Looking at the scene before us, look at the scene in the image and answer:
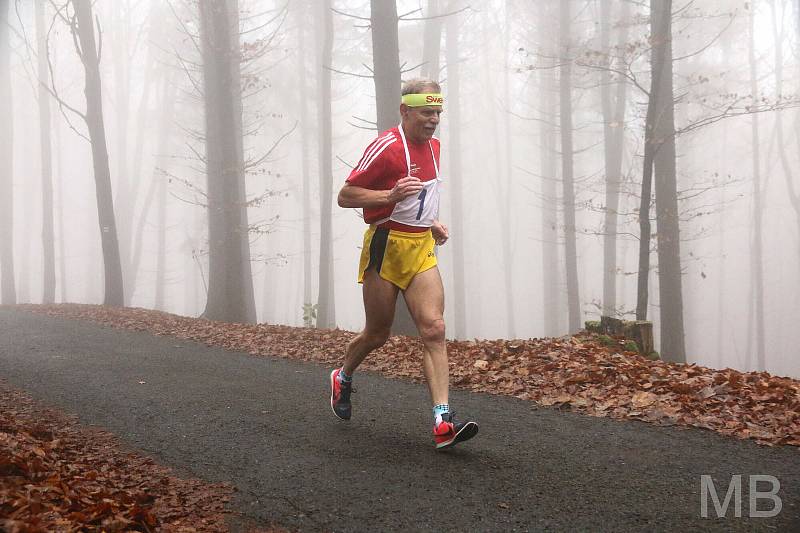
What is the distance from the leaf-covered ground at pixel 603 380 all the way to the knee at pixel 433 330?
1.75m

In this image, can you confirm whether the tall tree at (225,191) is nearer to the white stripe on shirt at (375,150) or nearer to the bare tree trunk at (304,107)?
the white stripe on shirt at (375,150)

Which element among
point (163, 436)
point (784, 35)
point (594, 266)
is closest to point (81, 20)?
point (163, 436)

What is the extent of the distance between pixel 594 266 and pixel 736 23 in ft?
99.1

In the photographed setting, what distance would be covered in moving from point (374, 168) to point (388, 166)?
10cm

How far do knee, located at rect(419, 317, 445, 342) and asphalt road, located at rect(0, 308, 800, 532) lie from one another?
716 millimetres

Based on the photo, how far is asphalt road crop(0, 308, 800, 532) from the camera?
130 inches

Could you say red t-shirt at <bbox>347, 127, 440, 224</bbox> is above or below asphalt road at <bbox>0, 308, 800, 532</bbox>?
above

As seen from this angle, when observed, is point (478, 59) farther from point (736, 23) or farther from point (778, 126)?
point (778, 126)

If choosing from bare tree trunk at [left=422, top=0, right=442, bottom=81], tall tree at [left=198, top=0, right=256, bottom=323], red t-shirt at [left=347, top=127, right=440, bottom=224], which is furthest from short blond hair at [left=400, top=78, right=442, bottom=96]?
bare tree trunk at [left=422, top=0, right=442, bottom=81]

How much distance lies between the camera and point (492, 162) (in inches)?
1925

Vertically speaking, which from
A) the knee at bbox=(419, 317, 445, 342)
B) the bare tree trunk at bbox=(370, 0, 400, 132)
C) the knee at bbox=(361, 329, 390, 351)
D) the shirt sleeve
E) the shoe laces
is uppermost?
the bare tree trunk at bbox=(370, 0, 400, 132)

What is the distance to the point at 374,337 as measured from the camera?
16.0ft

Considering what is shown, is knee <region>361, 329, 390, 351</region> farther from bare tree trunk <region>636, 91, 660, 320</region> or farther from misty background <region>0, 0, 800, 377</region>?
bare tree trunk <region>636, 91, 660, 320</region>

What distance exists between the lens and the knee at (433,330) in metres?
4.40
